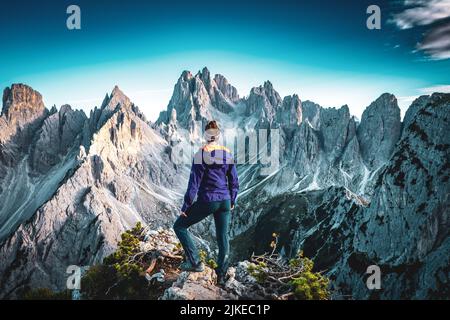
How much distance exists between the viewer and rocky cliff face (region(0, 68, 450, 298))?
48562 mm

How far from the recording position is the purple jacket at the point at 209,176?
10.6 metres

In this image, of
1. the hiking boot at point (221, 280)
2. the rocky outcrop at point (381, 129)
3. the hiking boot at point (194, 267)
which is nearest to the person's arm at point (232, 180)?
the hiking boot at point (194, 267)

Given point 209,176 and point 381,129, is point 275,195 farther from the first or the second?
point 209,176

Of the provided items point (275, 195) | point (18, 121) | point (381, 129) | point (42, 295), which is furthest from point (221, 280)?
point (18, 121)

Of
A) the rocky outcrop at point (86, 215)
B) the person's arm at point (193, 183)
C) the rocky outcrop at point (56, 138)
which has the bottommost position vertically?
the rocky outcrop at point (86, 215)

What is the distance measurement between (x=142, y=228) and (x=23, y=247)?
10615 cm

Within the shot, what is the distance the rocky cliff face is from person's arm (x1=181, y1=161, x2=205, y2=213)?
2689 millimetres

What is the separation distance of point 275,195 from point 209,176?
539ft

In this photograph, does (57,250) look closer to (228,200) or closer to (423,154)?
(423,154)

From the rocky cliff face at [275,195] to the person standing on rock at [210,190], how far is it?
6.11ft

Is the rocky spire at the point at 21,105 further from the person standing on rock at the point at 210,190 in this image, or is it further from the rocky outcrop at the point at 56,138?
the person standing on rock at the point at 210,190

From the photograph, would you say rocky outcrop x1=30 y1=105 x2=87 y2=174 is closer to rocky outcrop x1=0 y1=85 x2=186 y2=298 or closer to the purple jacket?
rocky outcrop x1=0 y1=85 x2=186 y2=298

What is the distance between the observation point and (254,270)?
12523mm

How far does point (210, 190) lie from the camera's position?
1069 centimetres
